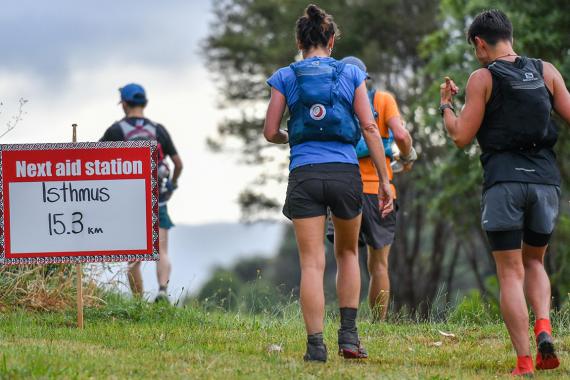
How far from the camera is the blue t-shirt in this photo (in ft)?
23.2

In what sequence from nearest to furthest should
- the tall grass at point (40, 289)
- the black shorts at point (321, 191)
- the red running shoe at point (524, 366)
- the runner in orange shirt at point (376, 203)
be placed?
the red running shoe at point (524, 366), the black shorts at point (321, 191), the runner in orange shirt at point (376, 203), the tall grass at point (40, 289)

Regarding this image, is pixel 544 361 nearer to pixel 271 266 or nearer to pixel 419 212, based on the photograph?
pixel 419 212

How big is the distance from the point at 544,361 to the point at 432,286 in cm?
2126

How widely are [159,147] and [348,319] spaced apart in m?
4.47

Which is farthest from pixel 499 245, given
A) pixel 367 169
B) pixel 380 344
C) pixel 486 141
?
pixel 367 169

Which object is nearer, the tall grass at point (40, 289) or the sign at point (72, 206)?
the sign at point (72, 206)

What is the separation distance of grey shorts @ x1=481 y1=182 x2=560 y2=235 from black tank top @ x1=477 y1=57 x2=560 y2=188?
47 mm

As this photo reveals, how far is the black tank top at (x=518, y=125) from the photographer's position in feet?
22.2

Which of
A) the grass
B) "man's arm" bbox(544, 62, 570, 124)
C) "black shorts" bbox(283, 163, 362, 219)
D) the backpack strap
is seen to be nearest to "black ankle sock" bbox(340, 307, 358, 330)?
the grass

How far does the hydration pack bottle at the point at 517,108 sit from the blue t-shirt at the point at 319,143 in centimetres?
84

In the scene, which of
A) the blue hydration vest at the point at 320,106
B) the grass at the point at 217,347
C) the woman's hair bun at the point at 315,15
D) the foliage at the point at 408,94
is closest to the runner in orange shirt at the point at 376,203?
the grass at the point at 217,347

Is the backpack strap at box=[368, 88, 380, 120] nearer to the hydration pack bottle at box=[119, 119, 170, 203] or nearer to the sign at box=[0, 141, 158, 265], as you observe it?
the sign at box=[0, 141, 158, 265]

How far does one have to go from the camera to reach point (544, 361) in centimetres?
683

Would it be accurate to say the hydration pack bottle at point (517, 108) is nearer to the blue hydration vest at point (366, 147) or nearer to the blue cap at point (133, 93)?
the blue hydration vest at point (366, 147)
